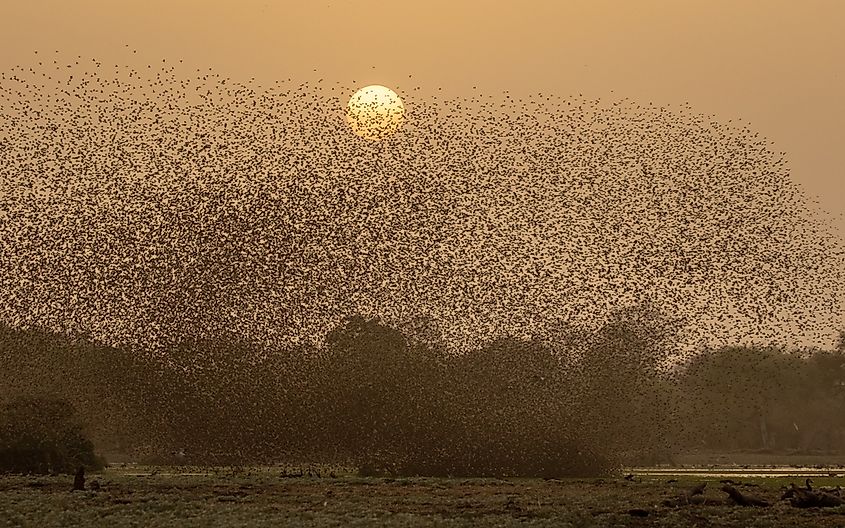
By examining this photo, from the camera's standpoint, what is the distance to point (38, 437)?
48781 millimetres

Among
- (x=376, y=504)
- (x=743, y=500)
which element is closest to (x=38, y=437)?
(x=376, y=504)

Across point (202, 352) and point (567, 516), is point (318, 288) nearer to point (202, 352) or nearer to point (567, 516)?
point (202, 352)

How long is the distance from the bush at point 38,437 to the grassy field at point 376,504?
5.16m

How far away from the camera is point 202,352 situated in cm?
5106

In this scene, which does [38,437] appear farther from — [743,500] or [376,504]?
[743,500]

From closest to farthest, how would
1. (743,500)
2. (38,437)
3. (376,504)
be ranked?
(743,500) < (376,504) < (38,437)

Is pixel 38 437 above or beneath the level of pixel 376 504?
above

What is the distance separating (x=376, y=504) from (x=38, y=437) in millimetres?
21858

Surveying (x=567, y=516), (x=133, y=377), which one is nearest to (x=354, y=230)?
(x=133, y=377)

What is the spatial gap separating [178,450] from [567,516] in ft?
94.8

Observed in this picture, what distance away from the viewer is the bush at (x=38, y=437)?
4838cm

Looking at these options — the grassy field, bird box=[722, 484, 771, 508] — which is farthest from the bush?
bird box=[722, 484, 771, 508]

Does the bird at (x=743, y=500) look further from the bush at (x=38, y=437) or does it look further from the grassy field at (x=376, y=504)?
the bush at (x=38, y=437)

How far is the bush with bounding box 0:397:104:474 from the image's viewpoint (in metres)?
48.4
